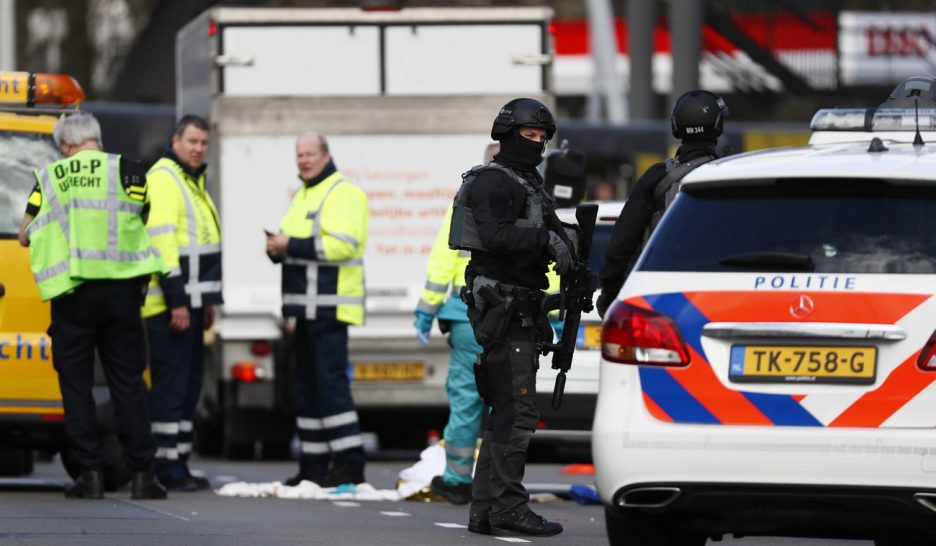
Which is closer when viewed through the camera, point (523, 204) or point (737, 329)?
point (737, 329)

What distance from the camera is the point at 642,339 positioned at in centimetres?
714

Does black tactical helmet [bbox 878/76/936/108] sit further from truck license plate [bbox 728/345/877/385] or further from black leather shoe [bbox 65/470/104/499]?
black leather shoe [bbox 65/470/104/499]

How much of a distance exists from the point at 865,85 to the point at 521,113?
72.7ft

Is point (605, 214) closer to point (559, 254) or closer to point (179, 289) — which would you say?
point (179, 289)

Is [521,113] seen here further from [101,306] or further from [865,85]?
[865,85]

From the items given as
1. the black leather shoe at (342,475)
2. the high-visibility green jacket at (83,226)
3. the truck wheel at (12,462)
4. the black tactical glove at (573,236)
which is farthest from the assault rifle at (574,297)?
the truck wheel at (12,462)

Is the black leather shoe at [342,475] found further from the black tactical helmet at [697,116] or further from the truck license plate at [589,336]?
the black tactical helmet at [697,116]

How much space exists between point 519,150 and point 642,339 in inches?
90.1

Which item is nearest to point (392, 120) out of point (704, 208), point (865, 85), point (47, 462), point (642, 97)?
point (47, 462)

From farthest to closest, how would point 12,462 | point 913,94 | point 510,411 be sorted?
point 12,462 < point 913,94 < point 510,411

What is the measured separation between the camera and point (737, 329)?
6961mm

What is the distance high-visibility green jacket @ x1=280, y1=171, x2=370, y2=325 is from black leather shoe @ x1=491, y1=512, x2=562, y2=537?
276cm

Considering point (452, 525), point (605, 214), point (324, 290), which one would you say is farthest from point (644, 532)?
point (324, 290)

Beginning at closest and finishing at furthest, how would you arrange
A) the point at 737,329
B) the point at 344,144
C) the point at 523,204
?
the point at 737,329
the point at 523,204
the point at 344,144
